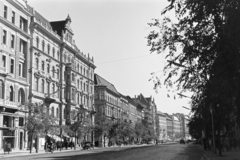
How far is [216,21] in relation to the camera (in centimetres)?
1276

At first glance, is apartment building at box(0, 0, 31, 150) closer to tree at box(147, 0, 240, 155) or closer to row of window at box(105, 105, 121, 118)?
tree at box(147, 0, 240, 155)

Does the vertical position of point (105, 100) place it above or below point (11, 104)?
above

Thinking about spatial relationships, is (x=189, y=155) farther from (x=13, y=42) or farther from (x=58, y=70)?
(x=58, y=70)

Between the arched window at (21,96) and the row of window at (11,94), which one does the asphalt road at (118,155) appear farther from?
the arched window at (21,96)

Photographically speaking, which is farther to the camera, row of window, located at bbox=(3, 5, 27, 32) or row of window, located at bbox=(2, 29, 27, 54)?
row of window, located at bbox=(3, 5, 27, 32)

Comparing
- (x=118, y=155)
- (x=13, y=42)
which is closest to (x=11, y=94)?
(x=13, y=42)

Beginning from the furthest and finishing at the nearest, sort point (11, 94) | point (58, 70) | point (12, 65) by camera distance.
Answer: point (58, 70) < point (12, 65) < point (11, 94)

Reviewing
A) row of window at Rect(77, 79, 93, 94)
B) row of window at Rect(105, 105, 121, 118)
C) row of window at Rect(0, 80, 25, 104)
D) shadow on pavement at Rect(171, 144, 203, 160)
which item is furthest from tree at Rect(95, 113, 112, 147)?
shadow on pavement at Rect(171, 144, 203, 160)

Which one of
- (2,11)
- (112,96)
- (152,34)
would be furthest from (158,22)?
(112,96)

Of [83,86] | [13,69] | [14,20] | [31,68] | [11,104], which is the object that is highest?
[14,20]

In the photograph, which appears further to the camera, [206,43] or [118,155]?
[118,155]

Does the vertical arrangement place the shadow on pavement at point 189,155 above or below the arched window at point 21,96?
below

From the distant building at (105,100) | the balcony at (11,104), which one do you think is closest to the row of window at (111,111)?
the distant building at (105,100)

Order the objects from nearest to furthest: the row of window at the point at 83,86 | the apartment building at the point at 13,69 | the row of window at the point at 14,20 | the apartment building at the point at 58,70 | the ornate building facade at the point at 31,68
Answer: the apartment building at the point at 13,69 → the ornate building facade at the point at 31,68 → the row of window at the point at 14,20 → the apartment building at the point at 58,70 → the row of window at the point at 83,86
